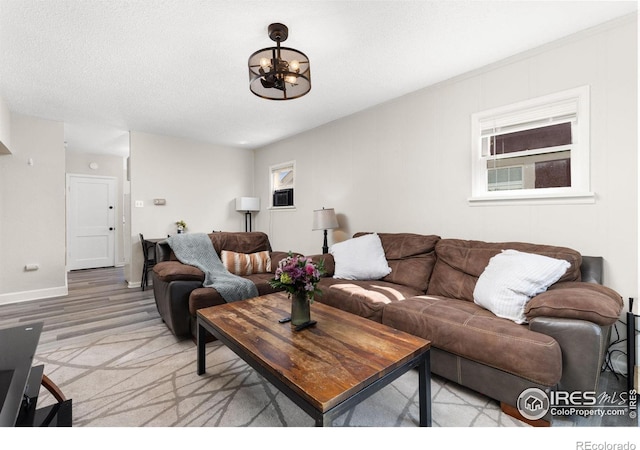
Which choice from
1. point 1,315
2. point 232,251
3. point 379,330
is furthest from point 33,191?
point 379,330

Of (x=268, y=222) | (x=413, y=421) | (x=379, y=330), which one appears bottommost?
(x=413, y=421)

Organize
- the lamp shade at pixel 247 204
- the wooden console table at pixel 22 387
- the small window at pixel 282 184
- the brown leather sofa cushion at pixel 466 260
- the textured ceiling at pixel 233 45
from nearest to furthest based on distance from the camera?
the wooden console table at pixel 22 387, the textured ceiling at pixel 233 45, the brown leather sofa cushion at pixel 466 260, the small window at pixel 282 184, the lamp shade at pixel 247 204

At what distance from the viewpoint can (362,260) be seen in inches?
119

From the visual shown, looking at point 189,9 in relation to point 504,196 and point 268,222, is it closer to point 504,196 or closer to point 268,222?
point 504,196

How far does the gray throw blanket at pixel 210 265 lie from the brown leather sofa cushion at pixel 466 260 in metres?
1.77

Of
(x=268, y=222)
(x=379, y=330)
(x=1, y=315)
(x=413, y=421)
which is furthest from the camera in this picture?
(x=268, y=222)

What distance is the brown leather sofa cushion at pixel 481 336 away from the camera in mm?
1479

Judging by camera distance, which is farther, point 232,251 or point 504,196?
point 232,251

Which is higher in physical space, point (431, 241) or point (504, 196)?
point (504, 196)

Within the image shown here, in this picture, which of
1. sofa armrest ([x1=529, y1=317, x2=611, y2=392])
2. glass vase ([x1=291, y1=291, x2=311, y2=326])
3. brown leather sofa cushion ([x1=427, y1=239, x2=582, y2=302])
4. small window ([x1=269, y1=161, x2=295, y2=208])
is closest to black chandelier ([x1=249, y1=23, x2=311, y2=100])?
glass vase ([x1=291, y1=291, x2=311, y2=326])
